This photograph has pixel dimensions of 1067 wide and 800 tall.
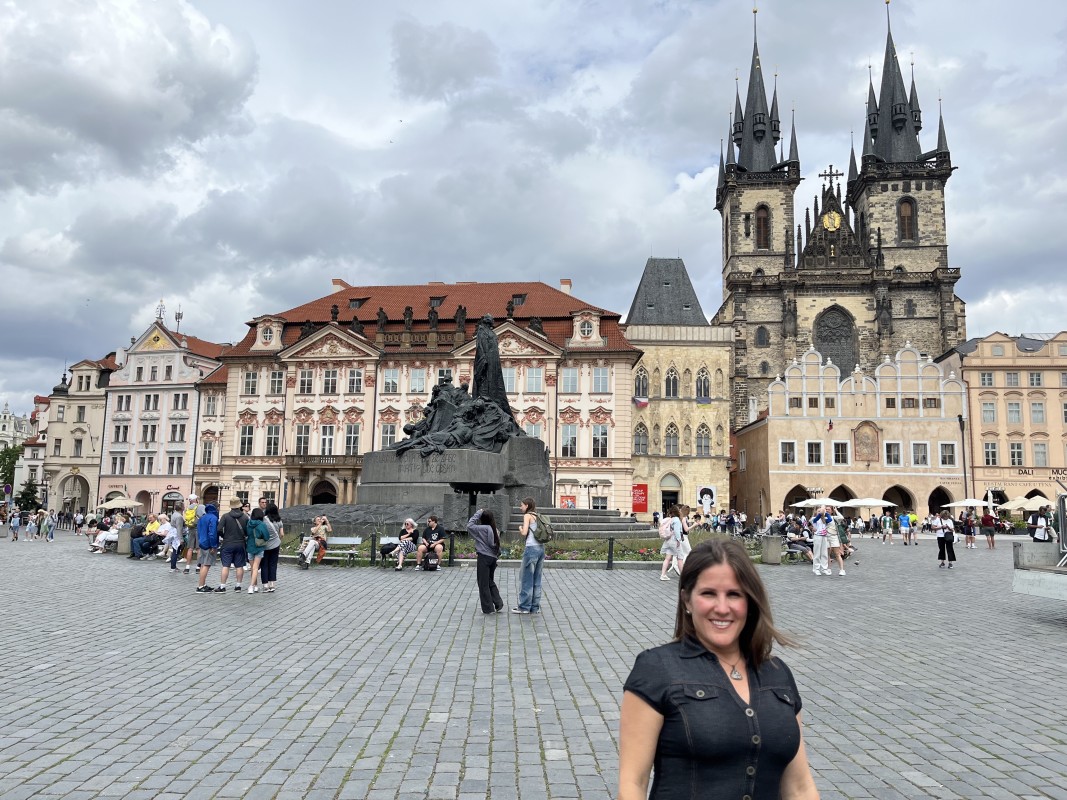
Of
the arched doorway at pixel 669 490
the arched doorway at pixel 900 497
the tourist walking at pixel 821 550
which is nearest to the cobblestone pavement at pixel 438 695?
the tourist walking at pixel 821 550

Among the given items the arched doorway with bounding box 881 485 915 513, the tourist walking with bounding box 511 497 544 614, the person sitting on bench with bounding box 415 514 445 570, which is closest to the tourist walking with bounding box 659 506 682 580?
the person sitting on bench with bounding box 415 514 445 570

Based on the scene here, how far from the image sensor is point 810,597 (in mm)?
14625

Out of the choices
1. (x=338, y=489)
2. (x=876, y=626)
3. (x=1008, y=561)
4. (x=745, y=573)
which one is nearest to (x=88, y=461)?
(x=338, y=489)

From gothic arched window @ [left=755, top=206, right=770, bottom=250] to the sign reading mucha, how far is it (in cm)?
2785

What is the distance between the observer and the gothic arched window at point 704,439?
193 ft

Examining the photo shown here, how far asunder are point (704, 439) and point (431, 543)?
141 feet

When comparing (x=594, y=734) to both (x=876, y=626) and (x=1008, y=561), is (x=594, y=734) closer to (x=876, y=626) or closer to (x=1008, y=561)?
(x=876, y=626)

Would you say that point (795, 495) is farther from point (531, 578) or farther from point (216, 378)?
point (531, 578)

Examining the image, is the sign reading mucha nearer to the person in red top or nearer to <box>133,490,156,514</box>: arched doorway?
the person in red top

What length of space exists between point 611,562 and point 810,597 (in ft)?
17.5

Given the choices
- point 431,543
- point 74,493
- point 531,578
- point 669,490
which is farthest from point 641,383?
point 531,578

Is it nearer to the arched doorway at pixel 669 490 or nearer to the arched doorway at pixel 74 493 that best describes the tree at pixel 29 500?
the arched doorway at pixel 74 493

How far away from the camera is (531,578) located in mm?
11688

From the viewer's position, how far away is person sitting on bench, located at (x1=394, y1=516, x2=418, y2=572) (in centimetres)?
1822
